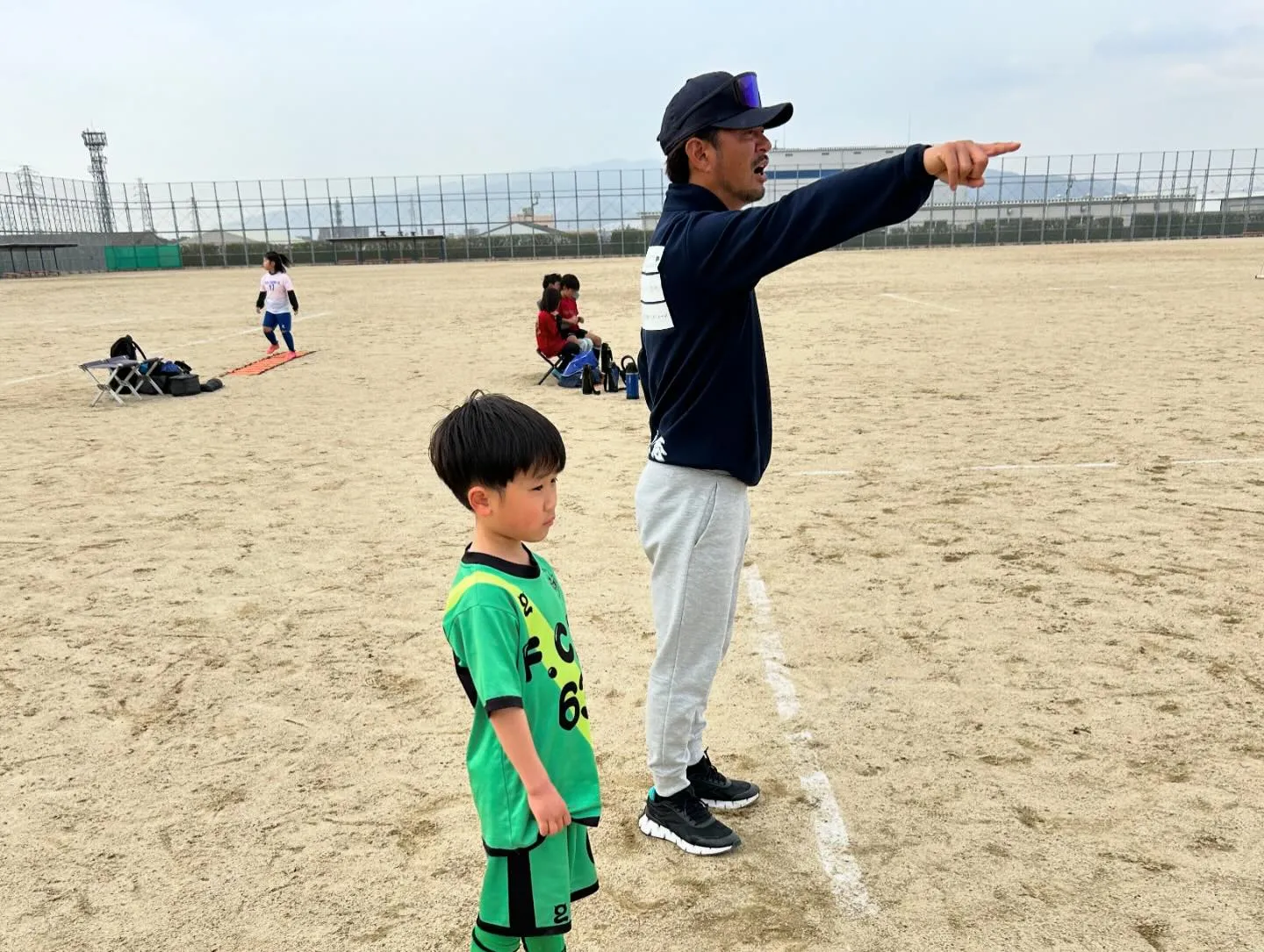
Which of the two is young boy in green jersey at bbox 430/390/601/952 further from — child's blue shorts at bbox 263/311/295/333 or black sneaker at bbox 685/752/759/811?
child's blue shorts at bbox 263/311/295/333

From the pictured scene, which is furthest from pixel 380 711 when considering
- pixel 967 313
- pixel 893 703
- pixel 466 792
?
pixel 967 313

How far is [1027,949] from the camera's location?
2.42 meters

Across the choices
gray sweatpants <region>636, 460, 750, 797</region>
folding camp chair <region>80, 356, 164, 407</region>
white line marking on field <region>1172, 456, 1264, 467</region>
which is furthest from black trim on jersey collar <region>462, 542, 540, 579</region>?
folding camp chair <region>80, 356, 164, 407</region>

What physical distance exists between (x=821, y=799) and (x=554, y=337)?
909 cm

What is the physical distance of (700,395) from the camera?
2.52 meters

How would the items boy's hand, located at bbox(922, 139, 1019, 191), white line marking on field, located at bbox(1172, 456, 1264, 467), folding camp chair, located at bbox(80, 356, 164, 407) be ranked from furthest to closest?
folding camp chair, located at bbox(80, 356, 164, 407) → white line marking on field, located at bbox(1172, 456, 1264, 467) → boy's hand, located at bbox(922, 139, 1019, 191)

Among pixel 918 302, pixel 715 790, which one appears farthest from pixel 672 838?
pixel 918 302

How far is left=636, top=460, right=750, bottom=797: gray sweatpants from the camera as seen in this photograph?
2611 mm

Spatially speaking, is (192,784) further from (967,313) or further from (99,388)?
(967,313)

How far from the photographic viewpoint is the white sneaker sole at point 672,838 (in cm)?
282

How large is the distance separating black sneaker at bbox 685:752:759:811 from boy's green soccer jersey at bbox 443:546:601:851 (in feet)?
3.60

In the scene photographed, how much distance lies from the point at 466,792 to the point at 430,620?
5.09ft

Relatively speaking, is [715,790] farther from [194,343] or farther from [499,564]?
[194,343]

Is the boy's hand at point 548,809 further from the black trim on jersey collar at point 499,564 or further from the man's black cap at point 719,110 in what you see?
the man's black cap at point 719,110
